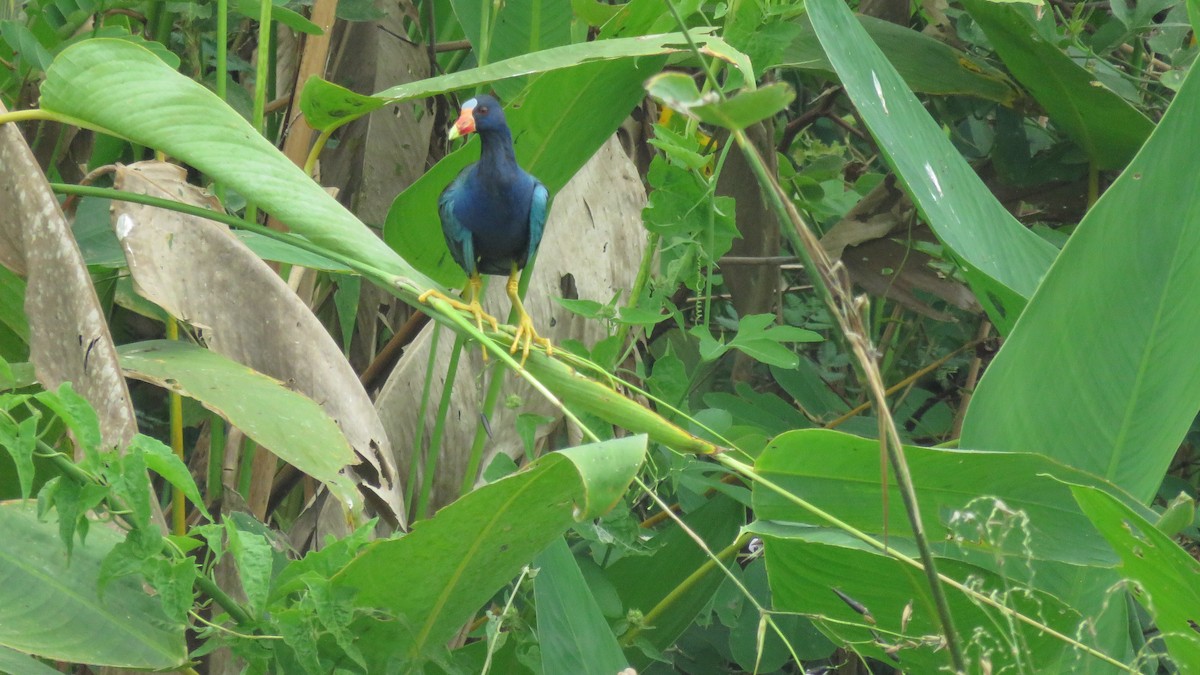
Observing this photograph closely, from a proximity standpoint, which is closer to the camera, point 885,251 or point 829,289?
point 829,289

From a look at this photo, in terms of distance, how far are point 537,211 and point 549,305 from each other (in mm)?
256

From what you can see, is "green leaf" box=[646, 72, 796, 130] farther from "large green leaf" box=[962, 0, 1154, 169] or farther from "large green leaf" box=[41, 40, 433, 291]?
"large green leaf" box=[962, 0, 1154, 169]

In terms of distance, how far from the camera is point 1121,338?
1.17m

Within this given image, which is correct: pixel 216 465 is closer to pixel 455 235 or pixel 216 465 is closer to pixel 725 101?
pixel 455 235

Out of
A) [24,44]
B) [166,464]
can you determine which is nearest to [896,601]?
[166,464]

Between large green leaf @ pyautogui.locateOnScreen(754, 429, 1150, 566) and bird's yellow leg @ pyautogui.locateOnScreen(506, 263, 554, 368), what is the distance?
265mm

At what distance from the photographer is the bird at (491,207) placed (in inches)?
63.8

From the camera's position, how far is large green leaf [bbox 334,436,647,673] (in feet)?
3.37

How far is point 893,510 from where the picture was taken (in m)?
1.12

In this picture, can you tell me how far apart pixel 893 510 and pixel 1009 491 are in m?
Result: 0.11

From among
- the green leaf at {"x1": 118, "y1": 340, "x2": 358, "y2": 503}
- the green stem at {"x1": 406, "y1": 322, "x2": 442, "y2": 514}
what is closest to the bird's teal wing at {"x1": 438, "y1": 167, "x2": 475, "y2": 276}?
the green stem at {"x1": 406, "y1": 322, "x2": 442, "y2": 514}

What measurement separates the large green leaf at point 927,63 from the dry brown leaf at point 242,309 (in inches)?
40.2

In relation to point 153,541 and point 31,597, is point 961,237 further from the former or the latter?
point 31,597

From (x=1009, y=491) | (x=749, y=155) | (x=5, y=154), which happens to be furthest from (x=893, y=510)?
(x=5, y=154)
